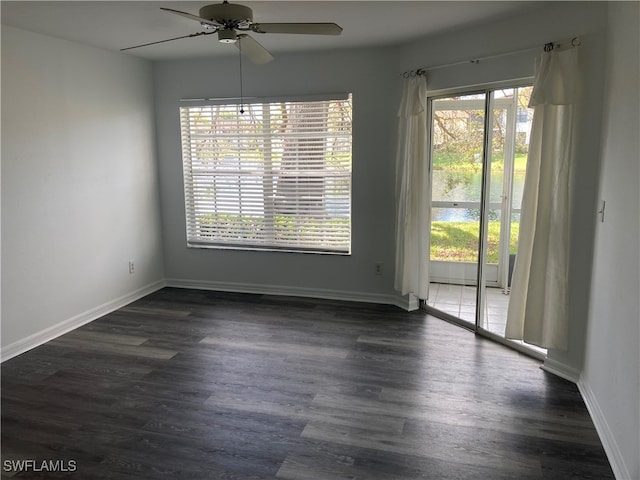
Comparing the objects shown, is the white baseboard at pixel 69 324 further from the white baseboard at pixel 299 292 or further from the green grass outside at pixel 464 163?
the green grass outside at pixel 464 163

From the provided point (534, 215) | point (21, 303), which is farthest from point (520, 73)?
point (21, 303)

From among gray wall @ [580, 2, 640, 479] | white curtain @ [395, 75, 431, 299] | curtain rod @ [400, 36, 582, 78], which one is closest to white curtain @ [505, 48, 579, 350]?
curtain rod @ [400, 36, 582, 78]

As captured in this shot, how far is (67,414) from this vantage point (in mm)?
2816

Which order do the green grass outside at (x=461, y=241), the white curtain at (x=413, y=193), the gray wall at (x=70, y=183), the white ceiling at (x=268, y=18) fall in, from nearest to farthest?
the white ceiling at (x=268, y=18), the gray wall at (x=70, y=183), the green grass outside at (x=461, y=241), the white curtain at (x=413, y=193)

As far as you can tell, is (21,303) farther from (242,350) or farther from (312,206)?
(312,206)

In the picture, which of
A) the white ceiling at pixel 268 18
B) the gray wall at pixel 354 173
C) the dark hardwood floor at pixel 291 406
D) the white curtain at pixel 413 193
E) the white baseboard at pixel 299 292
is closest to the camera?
the dark hardwood floor at pixel 291 406

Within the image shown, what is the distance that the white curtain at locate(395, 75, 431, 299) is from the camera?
4.16 metres

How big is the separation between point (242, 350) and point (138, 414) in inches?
40.5

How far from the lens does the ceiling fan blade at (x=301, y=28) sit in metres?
2.70

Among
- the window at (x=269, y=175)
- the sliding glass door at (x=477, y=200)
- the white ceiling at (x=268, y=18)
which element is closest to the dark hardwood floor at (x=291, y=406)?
the sliding glass door at (x=477, y=200)

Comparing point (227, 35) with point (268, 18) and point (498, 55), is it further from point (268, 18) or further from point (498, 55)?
point (498, 55)

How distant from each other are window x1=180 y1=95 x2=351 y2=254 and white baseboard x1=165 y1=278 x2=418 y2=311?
1.43 feet

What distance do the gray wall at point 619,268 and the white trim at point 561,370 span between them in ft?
0.62

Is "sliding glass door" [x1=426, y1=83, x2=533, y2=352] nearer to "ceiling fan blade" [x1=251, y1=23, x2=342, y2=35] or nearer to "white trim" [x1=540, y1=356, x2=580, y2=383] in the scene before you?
"white trim" [x1=540, y1=356, x2=580, y2=383]
